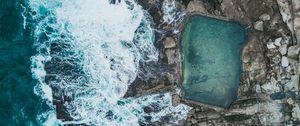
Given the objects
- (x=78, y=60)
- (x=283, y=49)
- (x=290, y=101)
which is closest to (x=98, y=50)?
(x=78, y=60)

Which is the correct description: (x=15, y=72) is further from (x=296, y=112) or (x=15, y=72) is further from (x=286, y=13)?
(x=296, y=112)

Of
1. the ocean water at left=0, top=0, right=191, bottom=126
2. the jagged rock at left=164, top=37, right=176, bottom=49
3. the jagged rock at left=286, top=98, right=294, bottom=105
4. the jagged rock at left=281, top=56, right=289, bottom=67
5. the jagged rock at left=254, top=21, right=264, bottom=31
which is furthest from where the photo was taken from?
the ocean water at left=0, top=0, right=191, bottom=126

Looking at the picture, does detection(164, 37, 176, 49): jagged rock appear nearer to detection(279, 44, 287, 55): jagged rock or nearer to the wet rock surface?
the wet rock surface

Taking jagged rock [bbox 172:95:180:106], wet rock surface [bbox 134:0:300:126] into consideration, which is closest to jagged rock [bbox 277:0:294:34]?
wet rock surface [bbox 134:0:300:126]

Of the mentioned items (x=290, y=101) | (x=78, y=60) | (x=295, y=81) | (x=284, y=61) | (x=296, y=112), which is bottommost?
(x=296, y=112)

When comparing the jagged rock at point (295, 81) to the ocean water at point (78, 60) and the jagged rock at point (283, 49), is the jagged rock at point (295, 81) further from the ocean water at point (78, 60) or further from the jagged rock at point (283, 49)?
the ocean water at point (78, 60)

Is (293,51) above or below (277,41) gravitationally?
below
